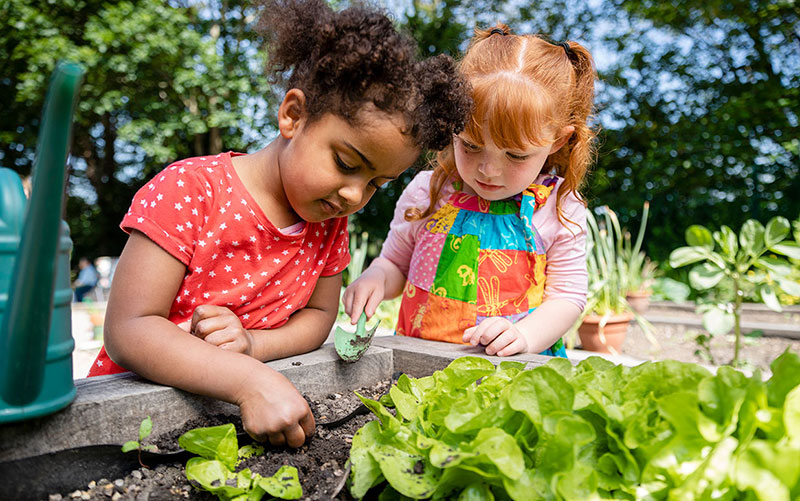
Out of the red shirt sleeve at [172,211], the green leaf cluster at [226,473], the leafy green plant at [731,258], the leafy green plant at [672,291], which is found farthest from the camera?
the leafy green plant at [672,291]

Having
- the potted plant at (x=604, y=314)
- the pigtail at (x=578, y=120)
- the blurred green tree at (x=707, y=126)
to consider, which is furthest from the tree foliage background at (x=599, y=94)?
the pigtail at (x=578, y=120)

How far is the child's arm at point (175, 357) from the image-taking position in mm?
947

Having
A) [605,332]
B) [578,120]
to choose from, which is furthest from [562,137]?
[605,332]

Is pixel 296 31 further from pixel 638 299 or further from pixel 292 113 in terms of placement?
pixel 638 299

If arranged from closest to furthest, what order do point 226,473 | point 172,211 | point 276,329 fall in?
1. point 226,473
2. point 172,211
3. point 276,329

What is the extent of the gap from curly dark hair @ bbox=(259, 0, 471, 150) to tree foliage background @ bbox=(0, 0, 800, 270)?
538 cm

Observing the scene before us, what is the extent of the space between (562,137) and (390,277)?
701 mm

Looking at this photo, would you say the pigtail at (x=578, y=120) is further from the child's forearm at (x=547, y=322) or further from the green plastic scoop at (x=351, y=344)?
the green plastic scoop at (x=351, y=344)

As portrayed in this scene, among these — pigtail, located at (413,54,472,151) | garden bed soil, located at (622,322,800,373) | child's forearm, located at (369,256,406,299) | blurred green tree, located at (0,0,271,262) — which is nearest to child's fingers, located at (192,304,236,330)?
pigtail, located at (413,54,472,151)

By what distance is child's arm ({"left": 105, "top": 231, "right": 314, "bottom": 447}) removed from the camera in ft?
3.11

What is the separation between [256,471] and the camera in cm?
90

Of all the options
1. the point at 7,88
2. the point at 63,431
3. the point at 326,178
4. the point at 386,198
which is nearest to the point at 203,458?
the point at 63,431

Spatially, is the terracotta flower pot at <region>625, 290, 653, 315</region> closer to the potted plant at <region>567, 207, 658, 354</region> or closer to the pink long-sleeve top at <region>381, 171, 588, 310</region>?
the potted plant at <region>567, 207, 658, 354</region>

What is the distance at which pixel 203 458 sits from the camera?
35.0 inches
